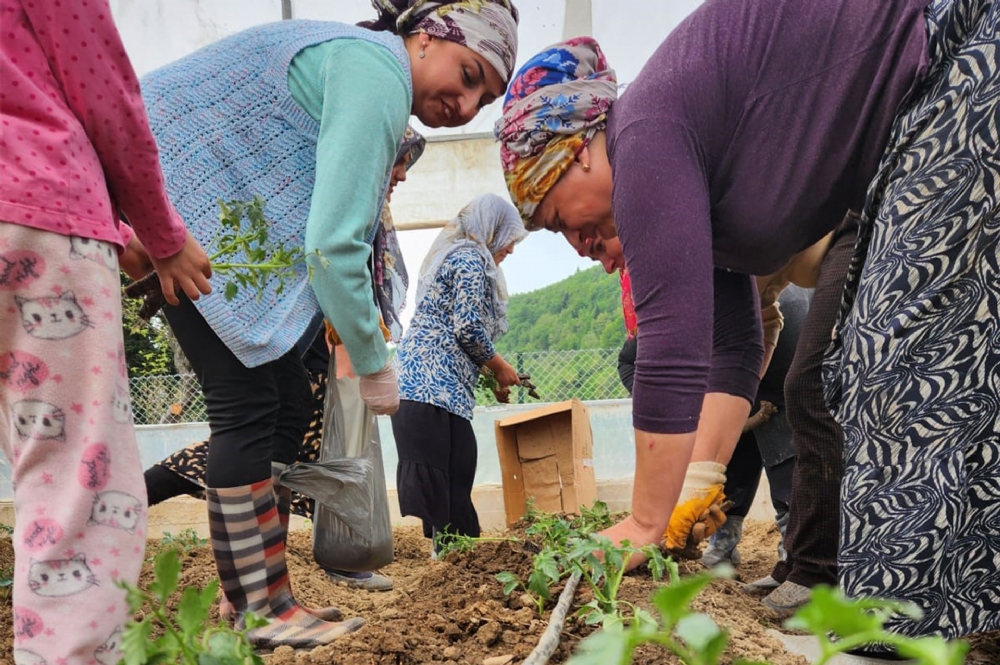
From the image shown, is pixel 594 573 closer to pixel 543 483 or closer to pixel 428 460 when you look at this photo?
pixel 428 460

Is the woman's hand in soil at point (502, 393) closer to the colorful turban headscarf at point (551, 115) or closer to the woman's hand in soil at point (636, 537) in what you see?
the colorful turban headscarf at point (551, 115)

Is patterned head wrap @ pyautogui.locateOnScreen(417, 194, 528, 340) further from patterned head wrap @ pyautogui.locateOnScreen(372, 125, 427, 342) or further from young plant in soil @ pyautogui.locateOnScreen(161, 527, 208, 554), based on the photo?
Result: young plant in soil @ pyautogui.locateOnScreen(161, 527, 208, 554)

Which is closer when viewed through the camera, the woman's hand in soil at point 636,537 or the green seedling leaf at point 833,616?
the green seedling leaf at point 833,616

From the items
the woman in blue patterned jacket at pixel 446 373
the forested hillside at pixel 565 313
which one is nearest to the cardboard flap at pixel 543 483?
the woman in blue patterned jacket at pixel 446 373

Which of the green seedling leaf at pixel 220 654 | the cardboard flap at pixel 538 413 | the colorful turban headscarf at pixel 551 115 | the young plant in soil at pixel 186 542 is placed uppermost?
the colorful turban headscarf at pixel 551 115

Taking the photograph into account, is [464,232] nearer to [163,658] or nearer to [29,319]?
[29,319]

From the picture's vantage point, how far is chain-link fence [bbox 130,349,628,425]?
21.8 ft

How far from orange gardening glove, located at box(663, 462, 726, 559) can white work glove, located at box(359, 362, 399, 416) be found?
806mm

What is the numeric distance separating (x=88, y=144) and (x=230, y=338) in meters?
0.80

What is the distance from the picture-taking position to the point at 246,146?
6.93 feet

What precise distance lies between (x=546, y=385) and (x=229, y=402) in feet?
15.6

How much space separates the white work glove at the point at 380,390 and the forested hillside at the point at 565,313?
4821 mm

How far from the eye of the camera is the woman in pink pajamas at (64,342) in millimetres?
1129

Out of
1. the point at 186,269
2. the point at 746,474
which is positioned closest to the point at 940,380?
the point at 186,269
